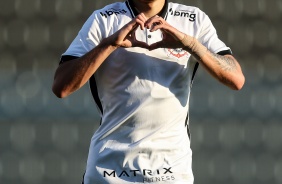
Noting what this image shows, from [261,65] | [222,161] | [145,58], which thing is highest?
[145,58]

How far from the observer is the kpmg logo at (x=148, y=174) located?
292 cm

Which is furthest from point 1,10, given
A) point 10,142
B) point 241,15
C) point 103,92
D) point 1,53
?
point 103,92

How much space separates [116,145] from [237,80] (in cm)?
44

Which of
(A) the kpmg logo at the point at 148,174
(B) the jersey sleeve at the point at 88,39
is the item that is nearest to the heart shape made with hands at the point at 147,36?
(B) the jersey sleeve at the point at 88,39

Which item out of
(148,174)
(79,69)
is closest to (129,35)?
(79,69)

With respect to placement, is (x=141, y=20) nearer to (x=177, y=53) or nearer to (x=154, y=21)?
(x=154, y=21)

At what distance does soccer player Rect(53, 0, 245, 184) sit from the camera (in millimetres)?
2938

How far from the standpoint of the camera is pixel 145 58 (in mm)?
2980

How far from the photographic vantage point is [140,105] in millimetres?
2951

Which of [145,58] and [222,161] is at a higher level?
[145,58]

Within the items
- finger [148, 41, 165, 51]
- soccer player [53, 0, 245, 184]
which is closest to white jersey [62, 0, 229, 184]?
soccer player [53, 0, 245, 184]

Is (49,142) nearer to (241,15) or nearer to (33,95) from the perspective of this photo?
(33,95)

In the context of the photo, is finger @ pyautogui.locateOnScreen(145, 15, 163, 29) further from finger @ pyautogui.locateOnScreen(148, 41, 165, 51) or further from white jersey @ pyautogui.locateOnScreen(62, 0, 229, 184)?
white jersey @ pyautogui.locateOnScreen(62, 0, 229, 184)

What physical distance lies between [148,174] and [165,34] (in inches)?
17.7
